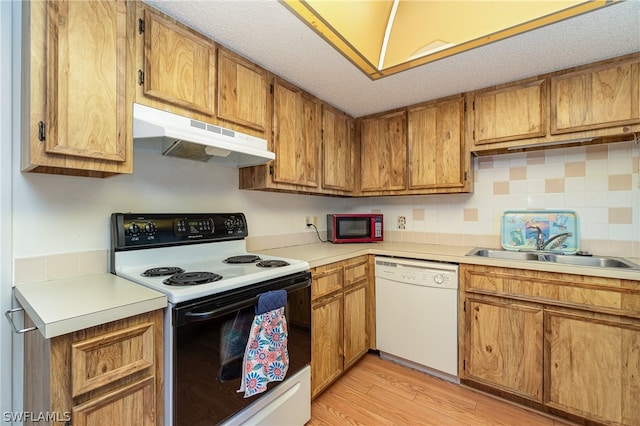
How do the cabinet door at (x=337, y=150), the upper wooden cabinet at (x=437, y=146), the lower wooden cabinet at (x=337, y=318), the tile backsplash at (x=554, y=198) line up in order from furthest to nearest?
1. the cabinet door at (x=337, y=150)
2. the upper wooden cabinet at (x=437, y=146)
3. the tile backsplash at (x=554, y=198)
4. the lower wooden cabinet at (x=337, y=318)

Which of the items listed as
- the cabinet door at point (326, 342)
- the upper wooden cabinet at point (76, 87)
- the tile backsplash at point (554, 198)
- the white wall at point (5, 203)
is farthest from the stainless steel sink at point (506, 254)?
the white wall at point (5, 203)

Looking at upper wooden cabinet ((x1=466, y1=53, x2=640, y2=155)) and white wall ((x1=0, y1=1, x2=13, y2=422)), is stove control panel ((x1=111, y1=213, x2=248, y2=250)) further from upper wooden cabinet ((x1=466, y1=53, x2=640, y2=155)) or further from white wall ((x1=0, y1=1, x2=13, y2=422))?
upper wooden cabinet ((x1=466, y1=53, x2=640, y2=155))

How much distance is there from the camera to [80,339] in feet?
2.66

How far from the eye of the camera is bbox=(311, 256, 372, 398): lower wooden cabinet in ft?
5.61

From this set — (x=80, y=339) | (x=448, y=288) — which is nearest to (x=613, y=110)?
(x=448, y=288)

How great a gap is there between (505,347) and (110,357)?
205cm

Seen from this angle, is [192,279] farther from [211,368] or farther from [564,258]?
[564,258]

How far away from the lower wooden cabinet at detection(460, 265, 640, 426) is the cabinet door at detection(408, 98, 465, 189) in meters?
0.76

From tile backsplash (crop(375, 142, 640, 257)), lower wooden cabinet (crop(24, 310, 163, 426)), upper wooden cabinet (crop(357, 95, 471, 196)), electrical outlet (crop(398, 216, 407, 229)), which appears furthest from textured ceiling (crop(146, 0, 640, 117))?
lower wooden cabinet (crop(24, 310, 163, 426))

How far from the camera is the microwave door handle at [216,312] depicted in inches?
39.7

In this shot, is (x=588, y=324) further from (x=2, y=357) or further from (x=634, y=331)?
(x=2, y=357)

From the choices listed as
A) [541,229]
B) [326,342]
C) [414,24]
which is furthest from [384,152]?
[326,342]

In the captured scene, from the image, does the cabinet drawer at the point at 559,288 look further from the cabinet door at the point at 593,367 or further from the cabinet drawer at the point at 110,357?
the cabinet drawer at the point at 110,357

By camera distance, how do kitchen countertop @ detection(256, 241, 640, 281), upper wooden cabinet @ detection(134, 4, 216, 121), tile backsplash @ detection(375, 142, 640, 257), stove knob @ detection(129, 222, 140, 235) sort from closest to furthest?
1. upper wooden cabinet @ detection(134, 4, 216, 121)
2. stove knob @ detection(129, 222, 140, 235)
3. kitchen countertop @ detection(256, 241, 640, 281)
4. tile backsplash @ detection(375, 142, 640, 257)
